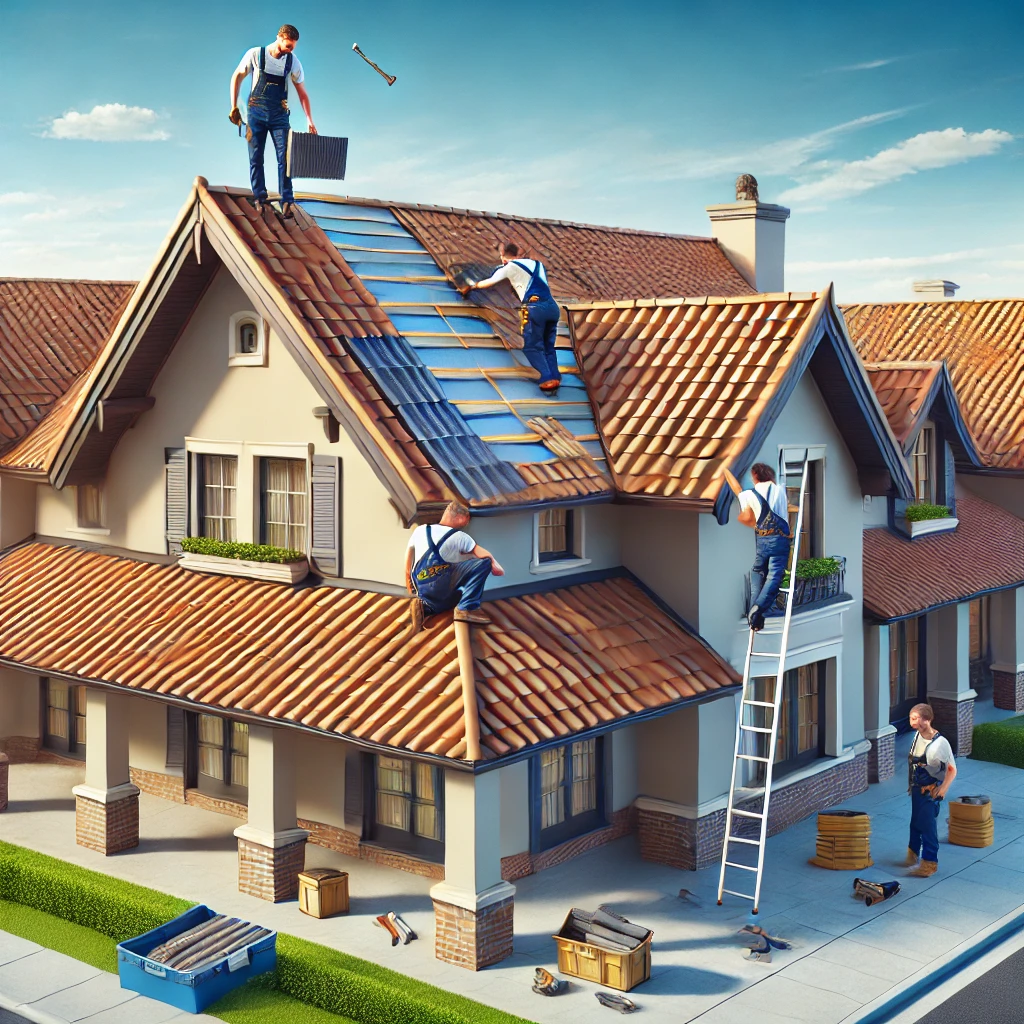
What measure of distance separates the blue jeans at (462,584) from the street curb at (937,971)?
6719 mm

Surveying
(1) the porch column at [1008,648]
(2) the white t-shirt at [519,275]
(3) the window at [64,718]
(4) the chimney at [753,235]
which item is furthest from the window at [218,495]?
(1) the porch column at [1008,648]

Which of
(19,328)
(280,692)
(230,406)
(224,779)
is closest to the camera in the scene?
(280,692)

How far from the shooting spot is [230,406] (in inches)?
833

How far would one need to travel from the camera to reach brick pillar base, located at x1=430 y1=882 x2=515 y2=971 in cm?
1675

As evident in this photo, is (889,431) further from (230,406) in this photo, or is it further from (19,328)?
(19,328)

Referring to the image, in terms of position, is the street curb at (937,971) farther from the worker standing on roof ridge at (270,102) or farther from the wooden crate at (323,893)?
the worker standing on roof ridge at (270,102)

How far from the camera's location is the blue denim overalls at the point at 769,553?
19469 millimetres

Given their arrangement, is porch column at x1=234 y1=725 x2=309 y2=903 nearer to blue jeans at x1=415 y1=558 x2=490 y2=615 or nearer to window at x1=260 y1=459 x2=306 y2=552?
blue jeans at x1=415 y1=558 x2=490 y2=615

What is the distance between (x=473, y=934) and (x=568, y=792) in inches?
165

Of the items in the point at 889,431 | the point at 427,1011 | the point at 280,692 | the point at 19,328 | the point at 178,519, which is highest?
the point at 19,328

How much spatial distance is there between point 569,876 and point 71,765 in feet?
34.6

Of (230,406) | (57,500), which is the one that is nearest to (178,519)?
(230,406)

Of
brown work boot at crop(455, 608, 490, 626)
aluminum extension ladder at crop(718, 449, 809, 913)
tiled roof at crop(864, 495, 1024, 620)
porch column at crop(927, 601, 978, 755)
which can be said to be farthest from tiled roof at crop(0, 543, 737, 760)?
porch column at crop(927, 601, 978, 755)

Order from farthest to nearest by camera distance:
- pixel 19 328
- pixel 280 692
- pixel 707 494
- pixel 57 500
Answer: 1. pixel 19 328
2. pixel 57 500
3. pixel 707 494
4. pixel 280 692
